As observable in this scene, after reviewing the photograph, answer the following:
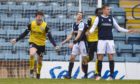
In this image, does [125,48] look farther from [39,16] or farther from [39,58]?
[39,16]

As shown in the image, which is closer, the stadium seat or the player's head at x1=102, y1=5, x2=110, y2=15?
the player's head at x1=102, y1=5, x2=110, y2=15

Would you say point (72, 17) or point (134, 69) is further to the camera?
point (72, 17)

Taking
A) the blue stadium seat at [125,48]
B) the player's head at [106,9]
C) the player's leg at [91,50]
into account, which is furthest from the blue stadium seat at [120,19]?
the player's head at [106,9]

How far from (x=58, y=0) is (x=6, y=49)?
3126mm

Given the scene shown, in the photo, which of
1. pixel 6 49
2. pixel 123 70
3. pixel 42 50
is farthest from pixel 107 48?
pixel 6 49

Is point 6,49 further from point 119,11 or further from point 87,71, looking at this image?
point 119,11

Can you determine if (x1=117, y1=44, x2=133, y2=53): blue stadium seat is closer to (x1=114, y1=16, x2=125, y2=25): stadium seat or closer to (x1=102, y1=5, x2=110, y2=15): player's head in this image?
(x1=114, y1=16, x2=125, y2=25): stadium seat

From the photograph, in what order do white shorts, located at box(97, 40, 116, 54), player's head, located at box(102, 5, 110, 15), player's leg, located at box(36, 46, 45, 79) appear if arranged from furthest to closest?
player's leg, located at box(36, 46, 45, 79) < white shorts, located at box(97, 40, 116, 54) < player's head, located at box(102, 5, 110, 15)

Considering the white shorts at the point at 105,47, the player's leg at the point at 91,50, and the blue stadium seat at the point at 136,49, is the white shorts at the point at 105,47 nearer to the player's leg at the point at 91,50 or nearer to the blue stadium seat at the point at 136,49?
the player's leg at the point at 91,50

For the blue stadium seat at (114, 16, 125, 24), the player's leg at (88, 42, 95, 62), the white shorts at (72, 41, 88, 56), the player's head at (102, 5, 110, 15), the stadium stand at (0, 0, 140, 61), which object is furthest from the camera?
the blue stadium seat at (114, 16, 125, 24)

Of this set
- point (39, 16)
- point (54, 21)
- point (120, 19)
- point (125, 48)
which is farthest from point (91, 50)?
point (120, 19)

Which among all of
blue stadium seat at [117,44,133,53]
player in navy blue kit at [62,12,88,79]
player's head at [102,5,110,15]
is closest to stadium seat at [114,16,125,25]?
blue stadium seat at [117,44,133,53]

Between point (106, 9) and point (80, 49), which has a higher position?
point (106, 9)

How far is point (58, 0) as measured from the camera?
2019 centimetres
